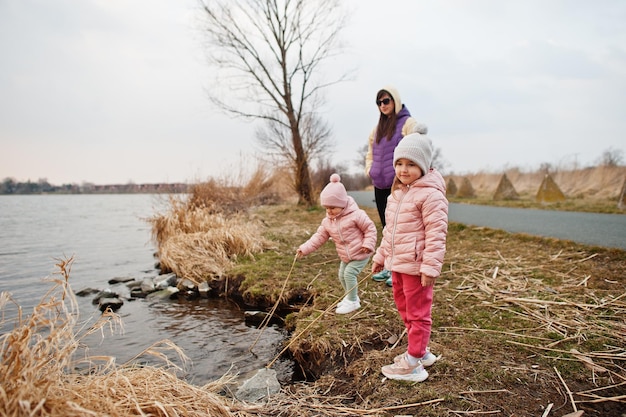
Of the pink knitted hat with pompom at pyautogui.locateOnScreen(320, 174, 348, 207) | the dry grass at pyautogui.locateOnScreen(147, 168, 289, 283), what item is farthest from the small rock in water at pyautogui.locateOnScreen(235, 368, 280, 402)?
the dry grass at pyautogui.locateOnScreen(147, 168, 289, 283)

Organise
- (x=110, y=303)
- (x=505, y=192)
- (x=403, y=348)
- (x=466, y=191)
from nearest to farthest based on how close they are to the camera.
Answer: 1. (x=403, y=348)
2. (x=110, y=303)
3. (x=505, y=192)
4. (x=466, y=191)

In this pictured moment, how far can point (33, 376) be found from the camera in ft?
5.40

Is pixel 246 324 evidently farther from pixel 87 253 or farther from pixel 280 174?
pixel 280 174

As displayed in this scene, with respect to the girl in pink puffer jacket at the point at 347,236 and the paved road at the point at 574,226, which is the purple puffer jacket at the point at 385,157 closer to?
the girl in pink puffer jacket at the point at 347,236

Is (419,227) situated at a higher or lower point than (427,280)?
higher

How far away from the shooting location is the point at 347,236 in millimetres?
3855

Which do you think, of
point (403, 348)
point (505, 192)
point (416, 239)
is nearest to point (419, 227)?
point (416, 239)

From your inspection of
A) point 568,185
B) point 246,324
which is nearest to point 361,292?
point 246,324

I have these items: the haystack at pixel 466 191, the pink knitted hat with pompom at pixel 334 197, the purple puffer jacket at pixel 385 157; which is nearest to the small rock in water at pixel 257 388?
the pink knitted hat with pompom at pixel 334 197

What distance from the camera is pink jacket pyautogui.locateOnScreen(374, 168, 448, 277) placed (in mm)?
2479

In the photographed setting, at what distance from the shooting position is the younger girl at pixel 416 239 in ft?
8.27

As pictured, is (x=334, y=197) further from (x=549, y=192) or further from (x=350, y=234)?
(x=549, y=192)

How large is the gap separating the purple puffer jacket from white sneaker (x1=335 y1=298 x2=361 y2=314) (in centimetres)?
158

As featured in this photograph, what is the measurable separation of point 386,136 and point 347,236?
4.81 feet
